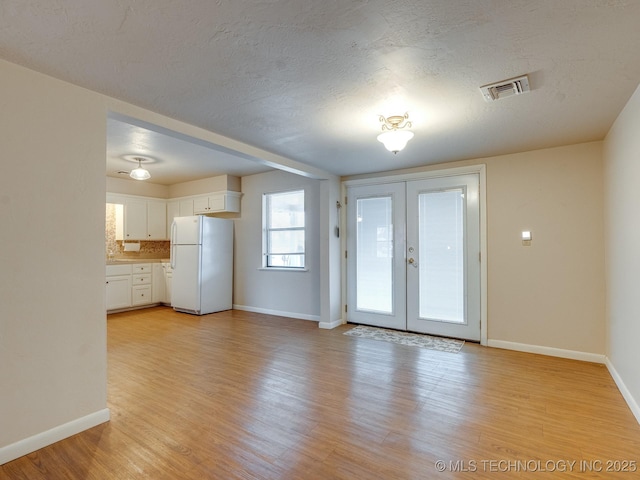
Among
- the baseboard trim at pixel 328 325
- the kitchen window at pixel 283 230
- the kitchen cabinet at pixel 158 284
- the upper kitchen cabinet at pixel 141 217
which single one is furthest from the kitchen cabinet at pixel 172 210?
the baseboard trim at pixel 328 325

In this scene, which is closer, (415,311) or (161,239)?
(415,311)

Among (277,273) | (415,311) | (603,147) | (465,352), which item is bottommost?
(465,352)

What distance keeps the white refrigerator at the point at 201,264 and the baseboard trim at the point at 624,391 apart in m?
5.32

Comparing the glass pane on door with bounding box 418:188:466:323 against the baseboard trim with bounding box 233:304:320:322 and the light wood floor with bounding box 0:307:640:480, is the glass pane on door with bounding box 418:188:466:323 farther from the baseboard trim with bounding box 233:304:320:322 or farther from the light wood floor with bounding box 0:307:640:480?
the baseboard trim with bounding box 233:304:320:322

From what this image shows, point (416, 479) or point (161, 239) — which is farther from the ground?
point (161, 239)

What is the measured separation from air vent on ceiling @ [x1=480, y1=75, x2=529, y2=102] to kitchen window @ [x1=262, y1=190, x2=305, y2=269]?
11.3ft

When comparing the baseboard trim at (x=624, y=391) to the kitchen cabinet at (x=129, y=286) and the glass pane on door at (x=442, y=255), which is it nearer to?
the glass pane on door at (x=442, y=255)

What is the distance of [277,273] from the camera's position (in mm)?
5555

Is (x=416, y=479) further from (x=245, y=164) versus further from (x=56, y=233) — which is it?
(x=245, y=164)

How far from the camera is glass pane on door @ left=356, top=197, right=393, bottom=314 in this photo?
4.66m

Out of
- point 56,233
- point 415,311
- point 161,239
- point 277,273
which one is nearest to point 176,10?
point 56,233

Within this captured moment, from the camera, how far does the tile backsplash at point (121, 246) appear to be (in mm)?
6355

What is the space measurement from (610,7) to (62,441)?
3671 millimetres

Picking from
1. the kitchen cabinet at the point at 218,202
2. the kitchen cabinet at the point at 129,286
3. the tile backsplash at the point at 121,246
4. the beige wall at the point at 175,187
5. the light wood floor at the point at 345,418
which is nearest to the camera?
the light wood floor at the point at 345,418
